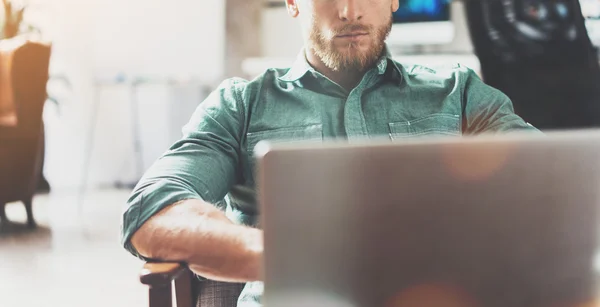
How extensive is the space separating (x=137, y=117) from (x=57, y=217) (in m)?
1.17

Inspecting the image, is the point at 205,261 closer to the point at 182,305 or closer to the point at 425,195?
the point at 182,305

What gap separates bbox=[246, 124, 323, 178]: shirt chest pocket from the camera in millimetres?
1068

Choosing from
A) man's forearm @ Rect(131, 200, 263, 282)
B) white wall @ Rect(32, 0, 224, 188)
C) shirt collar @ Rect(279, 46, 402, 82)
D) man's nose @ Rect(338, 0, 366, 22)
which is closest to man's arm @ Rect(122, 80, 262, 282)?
man's forearm @ Rect(131, 200, 263, 282)

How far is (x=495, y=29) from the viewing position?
182 cm

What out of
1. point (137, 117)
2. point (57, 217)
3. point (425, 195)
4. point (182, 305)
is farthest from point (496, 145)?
point (137, 117)

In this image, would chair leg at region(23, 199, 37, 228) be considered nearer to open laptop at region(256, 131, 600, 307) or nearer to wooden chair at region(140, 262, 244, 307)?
wooden chair at region(140, 262, 244, 307)

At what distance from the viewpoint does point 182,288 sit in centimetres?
88

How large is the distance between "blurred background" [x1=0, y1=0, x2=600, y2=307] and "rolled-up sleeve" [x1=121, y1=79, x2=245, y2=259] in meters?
1.77

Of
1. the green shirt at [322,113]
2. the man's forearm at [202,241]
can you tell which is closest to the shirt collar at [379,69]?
the green shirt at [322,113]

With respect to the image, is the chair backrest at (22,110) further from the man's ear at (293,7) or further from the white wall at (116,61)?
the man's ear at (293,7)

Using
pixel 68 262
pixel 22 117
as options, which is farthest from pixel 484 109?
pixel 22 117

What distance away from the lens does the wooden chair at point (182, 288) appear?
713mm

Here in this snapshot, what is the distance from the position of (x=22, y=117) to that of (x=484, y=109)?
2564 mm

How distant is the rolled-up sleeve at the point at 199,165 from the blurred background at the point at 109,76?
5.79 feet
